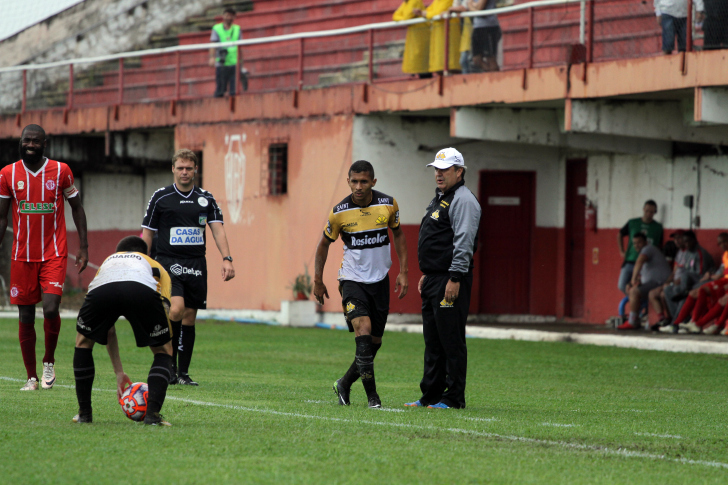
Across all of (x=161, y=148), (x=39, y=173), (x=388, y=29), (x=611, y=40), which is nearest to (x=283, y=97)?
(x=388, y=29)

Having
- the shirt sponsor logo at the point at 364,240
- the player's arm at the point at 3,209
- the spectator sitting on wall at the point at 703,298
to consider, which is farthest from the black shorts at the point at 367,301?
the spectator sitting on wall at the point at 703,298

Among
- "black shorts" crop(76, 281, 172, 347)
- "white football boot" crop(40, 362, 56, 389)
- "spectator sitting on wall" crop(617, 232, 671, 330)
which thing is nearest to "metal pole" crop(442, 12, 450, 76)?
"spectator sitting on wall" crop(617, 232, 671, 330)

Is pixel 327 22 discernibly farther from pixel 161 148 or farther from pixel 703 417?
pixel 703 417

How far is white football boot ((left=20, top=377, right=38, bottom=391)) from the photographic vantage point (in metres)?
9.46

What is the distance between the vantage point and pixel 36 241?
9695 millimetres

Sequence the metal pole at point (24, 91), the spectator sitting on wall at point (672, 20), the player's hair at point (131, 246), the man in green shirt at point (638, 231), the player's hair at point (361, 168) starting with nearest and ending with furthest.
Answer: the player's hair at point (131, 246)
the player's hair at point (361, 168)
the spectator sitting on wall at point (672, 20)
the man in green shirt at point (638, 231)
the metal pole at point (24, 91)

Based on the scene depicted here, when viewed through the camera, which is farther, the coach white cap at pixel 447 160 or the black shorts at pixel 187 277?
the black shorts at pixel 187 277

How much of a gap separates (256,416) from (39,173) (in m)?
3.21

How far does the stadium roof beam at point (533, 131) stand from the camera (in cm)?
1919

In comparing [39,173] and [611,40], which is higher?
[611,40]

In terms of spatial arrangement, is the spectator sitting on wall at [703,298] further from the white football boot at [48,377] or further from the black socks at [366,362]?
the white football boot at [48,377]

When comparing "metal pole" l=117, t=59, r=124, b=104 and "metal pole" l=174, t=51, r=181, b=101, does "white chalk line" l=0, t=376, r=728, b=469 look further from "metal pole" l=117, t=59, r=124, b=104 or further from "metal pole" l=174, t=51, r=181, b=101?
"metal pole" l=117, t=59, r=124, b=104

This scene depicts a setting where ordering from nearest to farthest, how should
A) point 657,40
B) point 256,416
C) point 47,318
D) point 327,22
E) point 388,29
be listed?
point 256,416
point 47,318
point 657,40
point 388,29
point 327,22

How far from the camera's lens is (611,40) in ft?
54.2
